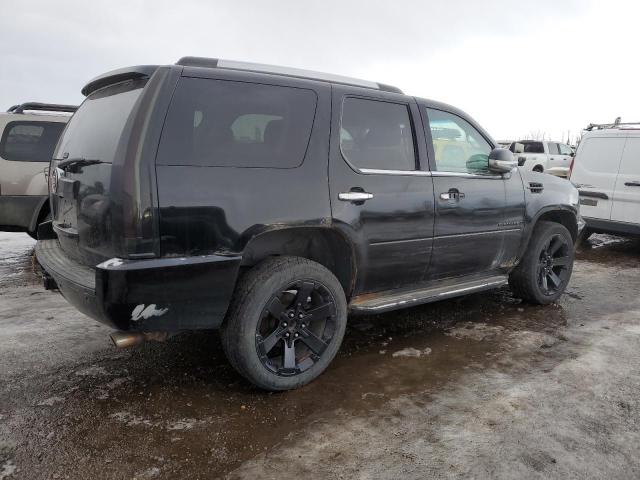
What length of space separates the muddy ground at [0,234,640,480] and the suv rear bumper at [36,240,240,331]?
22.5 inches

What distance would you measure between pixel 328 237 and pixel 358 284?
0.40m

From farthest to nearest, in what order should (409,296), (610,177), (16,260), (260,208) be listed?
(610,177)
(16,260)
(409,296)
(260,208)

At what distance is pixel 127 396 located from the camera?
2916 mm

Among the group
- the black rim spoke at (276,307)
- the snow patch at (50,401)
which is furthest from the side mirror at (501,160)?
the snow patch at (50,401)

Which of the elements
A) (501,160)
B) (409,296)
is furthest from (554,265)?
(409,296)

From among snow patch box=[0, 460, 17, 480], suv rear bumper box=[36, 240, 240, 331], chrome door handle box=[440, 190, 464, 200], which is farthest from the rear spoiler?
chrome door handle box=[440, 190, 464, 200]

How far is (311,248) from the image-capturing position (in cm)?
319

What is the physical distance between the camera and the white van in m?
6.96

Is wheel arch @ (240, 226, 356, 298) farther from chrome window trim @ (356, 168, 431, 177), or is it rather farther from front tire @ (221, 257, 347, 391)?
chrome window trim @ (356, 168, 431, 177)

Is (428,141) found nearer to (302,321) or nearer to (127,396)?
(302,321)

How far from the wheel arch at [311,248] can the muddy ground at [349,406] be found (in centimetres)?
69

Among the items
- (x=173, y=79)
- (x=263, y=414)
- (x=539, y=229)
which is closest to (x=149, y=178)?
(x=173, y=79)

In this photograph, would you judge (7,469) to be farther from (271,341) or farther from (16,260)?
(16,260)

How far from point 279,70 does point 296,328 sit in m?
1.62
